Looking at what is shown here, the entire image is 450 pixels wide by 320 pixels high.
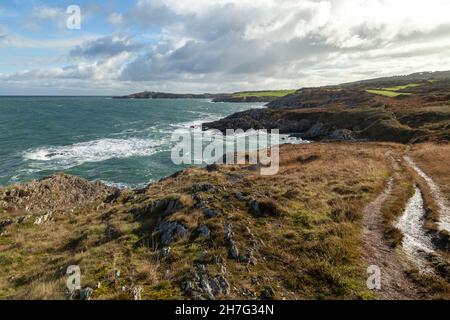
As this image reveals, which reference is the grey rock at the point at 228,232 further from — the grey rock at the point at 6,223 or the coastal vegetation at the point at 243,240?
the grey rock at the point at 6,223

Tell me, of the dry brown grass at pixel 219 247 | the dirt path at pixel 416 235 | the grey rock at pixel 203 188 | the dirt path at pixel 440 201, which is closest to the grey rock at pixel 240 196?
the dry brown grass at pixel 219 247

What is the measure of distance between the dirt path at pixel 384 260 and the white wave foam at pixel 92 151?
1816 inches

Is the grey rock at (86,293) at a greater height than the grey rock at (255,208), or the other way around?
the grey rock at (255,208)

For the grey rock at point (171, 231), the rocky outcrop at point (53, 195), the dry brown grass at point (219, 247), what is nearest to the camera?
the dry brown grass at point (219, 247)

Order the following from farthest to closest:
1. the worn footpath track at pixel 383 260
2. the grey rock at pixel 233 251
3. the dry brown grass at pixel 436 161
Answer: the dry brown grass at pixel 436 161
the grey rock at pixel 233 251
the worn footpath track at pixel 383 260

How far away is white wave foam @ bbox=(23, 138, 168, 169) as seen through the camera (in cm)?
5288

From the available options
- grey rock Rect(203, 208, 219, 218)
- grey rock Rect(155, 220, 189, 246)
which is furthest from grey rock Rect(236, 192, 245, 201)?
grey rock Rect(155, 220, 189, 246)

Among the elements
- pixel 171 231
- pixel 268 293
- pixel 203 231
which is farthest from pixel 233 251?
pixel 171 231

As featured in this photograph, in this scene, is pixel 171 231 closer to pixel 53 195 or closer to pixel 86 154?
pixel 53 195

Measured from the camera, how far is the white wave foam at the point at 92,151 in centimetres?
5288

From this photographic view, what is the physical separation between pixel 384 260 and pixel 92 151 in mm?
58415

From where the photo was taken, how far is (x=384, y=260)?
43.4 feet
